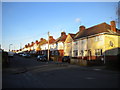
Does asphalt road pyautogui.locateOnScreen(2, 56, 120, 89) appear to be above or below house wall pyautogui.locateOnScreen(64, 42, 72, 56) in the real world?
below

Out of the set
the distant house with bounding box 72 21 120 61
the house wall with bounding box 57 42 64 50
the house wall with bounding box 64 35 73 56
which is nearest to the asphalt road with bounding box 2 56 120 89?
the distant house with bounding box 72 21 120 61

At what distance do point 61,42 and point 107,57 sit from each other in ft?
81.7

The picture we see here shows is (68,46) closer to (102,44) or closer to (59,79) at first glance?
(102,44)

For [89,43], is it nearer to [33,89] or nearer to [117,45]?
[117,45]

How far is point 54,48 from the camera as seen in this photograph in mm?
55906

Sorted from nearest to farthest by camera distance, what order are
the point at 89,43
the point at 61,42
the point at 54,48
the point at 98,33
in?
the point at 98,33 → the point at 89,43 → the point at 61,42 → the point at 54,48

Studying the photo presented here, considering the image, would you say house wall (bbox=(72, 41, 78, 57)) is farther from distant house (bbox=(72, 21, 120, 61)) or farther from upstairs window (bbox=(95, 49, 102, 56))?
upstairs window (bbox=(95, 49, 102, 56))

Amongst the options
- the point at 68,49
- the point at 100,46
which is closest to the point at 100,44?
the point at 100,46

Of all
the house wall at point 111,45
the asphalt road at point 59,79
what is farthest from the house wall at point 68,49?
the asphalt road at point 59,79

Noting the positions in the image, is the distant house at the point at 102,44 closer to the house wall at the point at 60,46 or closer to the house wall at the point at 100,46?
the house wall at the point at 100,46

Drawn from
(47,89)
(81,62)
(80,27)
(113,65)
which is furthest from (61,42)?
(47,89)

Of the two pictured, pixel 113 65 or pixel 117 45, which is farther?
pixel 117 45

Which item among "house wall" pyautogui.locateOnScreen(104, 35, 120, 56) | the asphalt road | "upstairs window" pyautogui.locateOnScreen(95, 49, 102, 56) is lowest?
the asphalt road

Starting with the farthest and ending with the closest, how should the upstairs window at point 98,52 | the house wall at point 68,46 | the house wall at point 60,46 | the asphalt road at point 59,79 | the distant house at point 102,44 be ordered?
the house wall at point 60,46 < the house wall at point 68,46 < the upstairs window at point 98,52 < the distant house at point 102,44 < the asphalt road at point 59,79
